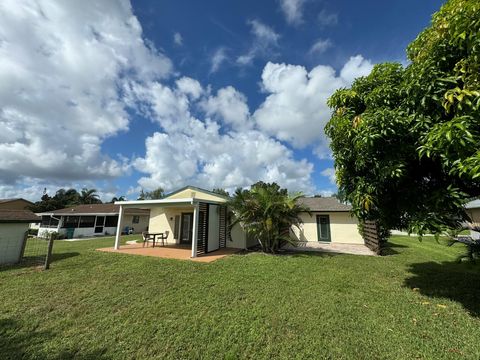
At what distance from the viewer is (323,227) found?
17453 millimetres

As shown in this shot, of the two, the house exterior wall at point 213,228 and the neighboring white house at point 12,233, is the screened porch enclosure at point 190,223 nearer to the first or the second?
the house exterior wall at point 213,228

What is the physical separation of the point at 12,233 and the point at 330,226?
18.8 meters

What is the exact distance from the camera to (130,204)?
42.4 feet

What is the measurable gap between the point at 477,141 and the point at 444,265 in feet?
28.5

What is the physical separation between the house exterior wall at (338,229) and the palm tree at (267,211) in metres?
6.12

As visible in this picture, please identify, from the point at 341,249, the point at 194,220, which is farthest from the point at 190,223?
the point at 341,249

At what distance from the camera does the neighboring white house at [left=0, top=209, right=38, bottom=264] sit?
27.9 feet

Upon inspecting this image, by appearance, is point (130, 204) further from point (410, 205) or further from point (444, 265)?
point (444, 265)

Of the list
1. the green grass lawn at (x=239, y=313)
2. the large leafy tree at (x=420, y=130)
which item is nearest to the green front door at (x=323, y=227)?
the green grass lawn at (x=239, y=313)

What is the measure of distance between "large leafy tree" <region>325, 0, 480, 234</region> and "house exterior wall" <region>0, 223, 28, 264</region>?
41.1ft

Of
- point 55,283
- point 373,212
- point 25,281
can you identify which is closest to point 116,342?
point 55,283

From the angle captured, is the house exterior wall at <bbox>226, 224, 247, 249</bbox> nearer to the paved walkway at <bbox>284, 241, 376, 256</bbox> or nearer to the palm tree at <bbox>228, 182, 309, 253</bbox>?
the palm tree at <bbox>228, 182, 309, 253</bbox>

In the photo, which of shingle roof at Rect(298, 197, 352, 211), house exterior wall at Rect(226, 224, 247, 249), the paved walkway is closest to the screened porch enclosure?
house exterior wall at Rect(226, 224, 247, 249)

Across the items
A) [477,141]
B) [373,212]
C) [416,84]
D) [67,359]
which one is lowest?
[67,359]
